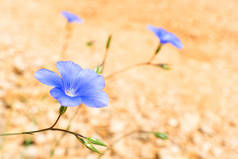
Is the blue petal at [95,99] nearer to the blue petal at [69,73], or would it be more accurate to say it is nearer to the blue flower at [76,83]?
the blue flower at [76,83]

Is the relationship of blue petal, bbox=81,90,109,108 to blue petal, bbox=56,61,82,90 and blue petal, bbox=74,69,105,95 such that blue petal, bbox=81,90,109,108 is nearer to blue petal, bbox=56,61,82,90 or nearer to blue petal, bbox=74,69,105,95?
blue petal, bbox=74,69,105,95

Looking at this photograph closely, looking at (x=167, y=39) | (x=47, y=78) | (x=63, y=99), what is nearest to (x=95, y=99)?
(x=63, y=99)

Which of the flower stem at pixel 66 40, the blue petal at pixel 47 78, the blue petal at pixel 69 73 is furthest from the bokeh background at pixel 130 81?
the blue petal at pixel 47 78

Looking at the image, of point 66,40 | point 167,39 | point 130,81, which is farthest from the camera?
point 66,40

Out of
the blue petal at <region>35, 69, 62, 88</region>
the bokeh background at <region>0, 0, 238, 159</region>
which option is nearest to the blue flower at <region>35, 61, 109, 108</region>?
the blue petal at <region>35, 69, 62, 88</region>

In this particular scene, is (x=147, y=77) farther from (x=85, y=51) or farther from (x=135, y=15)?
(x=135, y=15)

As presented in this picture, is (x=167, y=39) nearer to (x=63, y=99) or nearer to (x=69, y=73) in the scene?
(x=69, y=73)
